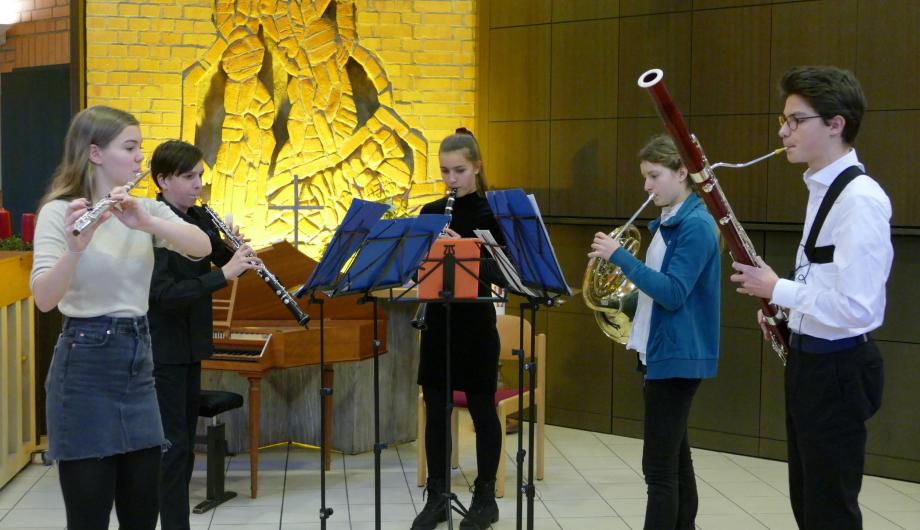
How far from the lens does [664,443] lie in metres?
3.33

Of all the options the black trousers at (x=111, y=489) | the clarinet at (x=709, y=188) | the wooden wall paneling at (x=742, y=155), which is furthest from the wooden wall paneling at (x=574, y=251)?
the black trousers at (x=111, y=489)

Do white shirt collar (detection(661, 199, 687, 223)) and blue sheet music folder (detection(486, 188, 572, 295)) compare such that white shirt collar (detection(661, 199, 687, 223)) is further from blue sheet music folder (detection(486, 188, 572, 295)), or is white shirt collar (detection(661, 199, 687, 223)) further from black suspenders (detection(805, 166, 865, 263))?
black suspenders (detection(805, 166, 865, 263))

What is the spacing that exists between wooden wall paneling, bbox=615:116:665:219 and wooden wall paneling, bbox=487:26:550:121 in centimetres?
55

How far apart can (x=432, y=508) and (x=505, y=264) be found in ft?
4.15

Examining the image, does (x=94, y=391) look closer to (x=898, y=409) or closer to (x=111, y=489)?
(x=111, y=489)

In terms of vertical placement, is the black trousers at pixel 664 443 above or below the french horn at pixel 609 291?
below

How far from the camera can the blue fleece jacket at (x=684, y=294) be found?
10.8 feet

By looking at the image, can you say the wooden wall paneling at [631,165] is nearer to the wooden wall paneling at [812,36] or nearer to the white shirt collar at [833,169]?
the wooden wall paneling at [812,36]

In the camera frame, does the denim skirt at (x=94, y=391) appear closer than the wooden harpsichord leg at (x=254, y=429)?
Yes

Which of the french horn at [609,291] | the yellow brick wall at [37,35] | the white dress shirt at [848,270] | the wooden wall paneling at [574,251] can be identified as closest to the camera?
the white dress shirt at [848,270]

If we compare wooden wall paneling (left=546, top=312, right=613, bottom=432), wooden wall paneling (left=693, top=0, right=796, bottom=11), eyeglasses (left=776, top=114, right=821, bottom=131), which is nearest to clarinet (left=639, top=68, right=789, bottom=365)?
eyeglasses (left=776, top=114, right=821, bottom=131)

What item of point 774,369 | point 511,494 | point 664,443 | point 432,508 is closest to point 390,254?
point 664,443

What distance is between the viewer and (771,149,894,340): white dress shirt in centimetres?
255

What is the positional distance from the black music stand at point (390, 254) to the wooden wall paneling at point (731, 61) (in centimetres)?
273
